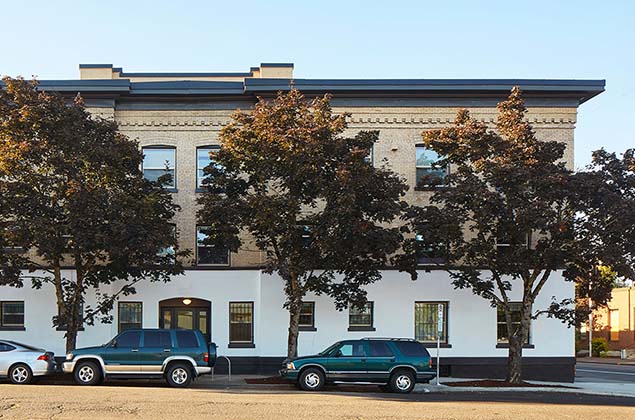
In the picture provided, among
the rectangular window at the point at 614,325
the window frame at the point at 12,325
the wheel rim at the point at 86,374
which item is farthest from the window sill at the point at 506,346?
the rectangular window at the point at 614,325

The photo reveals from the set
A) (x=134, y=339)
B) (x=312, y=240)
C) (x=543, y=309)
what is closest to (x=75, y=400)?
(x=134, y=339)

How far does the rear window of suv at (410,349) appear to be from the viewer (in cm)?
2311

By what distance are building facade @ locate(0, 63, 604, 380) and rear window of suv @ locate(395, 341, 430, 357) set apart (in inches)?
225

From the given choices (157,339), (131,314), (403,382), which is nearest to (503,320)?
(403,382)

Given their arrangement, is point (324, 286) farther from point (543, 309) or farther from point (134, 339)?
point (543, 309)

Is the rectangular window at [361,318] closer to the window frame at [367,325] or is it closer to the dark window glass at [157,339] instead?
the window frame at [367,325]

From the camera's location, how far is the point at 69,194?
2347 cm

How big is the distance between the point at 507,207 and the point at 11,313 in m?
17.9

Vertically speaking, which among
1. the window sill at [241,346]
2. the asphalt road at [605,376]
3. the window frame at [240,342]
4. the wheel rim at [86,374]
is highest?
the window frame at [240,342]

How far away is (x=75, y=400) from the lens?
18.1m

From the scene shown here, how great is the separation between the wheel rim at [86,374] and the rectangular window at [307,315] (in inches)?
345

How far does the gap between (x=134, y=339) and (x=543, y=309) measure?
14759 mm

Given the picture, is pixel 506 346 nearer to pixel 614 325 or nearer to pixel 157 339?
Answer: pixel 157 339

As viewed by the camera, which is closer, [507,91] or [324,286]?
[324,286]
